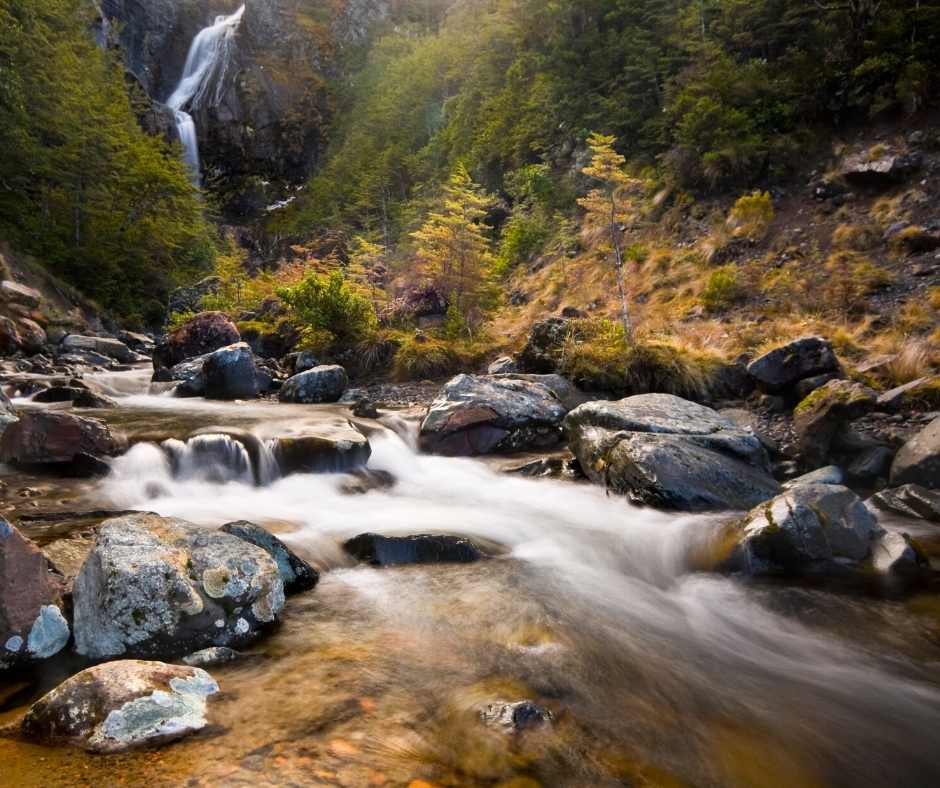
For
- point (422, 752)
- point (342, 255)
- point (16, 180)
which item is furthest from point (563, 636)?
point (342, 255)

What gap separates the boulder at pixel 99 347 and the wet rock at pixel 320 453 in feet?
43.2

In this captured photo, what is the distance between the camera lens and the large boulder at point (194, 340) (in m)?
16.0

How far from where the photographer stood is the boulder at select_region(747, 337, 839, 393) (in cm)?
903

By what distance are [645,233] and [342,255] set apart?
63.7 ft

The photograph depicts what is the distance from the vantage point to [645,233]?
19.4 m

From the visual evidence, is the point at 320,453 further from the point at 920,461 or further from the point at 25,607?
the point at 920,461

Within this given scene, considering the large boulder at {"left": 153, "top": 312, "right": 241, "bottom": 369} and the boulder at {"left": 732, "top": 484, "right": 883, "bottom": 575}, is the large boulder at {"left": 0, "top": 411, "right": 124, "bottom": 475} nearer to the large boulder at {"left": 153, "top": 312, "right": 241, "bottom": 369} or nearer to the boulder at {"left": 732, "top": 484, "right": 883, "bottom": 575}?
the boulder at {"left": 732, "top": 484, "right": 883, "bottom": 575}

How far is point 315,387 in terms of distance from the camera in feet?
41.3

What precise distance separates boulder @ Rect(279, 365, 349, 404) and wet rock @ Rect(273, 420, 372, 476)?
4.59 meters

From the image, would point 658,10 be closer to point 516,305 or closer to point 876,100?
point 876,100

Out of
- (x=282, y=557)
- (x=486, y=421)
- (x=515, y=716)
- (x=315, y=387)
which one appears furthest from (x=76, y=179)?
(x=515, y=716)

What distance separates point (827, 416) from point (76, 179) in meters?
28.8

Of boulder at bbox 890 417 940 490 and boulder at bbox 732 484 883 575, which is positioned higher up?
boulder at bbox 890 417 940 490

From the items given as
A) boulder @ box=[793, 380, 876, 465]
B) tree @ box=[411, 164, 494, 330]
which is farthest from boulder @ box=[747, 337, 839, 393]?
tree @ box=[411, 164, 494, 330]
